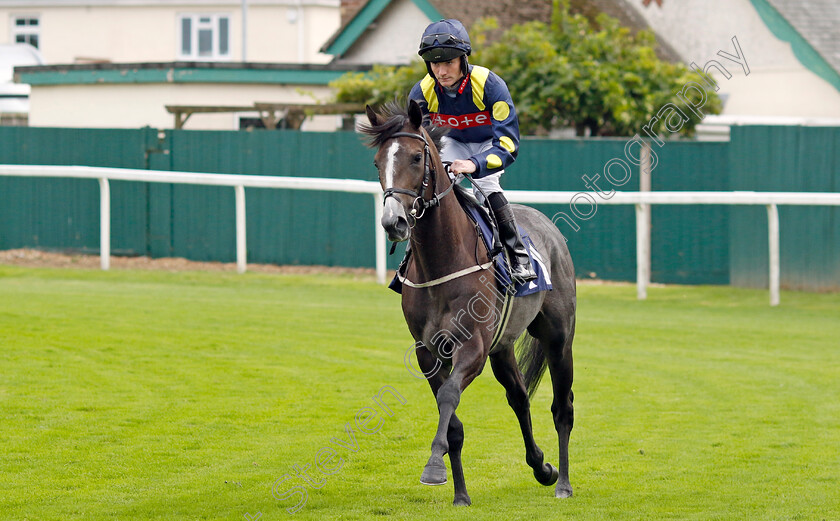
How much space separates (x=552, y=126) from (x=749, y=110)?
4.49 m

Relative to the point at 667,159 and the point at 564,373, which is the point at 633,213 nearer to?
the point at 667,159

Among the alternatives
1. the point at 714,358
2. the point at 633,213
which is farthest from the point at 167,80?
the point at 714,358

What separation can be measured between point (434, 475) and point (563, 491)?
104 cm

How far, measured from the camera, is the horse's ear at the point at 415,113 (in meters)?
5.26

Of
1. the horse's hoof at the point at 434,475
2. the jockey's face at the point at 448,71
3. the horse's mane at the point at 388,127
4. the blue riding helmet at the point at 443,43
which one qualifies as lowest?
the horse's hoof at the point at 434,475

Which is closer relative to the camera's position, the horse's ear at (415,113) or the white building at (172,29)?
the horse's ear at (415,113)

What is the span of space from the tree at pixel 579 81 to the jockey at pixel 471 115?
952 centimetres

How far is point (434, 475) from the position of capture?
5129 millimetres

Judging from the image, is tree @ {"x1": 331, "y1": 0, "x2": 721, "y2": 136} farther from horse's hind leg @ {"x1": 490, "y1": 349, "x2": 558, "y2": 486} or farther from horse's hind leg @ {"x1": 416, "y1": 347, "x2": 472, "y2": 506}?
horse's hind leg @ {"x1": 416, "y1": 347, "x2": 472, "y2": 506}

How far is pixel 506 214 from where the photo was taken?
5984 mm

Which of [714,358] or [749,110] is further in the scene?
[749,110]

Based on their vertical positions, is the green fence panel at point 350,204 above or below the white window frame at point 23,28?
below

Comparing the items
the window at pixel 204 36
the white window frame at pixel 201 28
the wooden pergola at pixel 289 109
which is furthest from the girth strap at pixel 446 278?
the window at pixel 204 36

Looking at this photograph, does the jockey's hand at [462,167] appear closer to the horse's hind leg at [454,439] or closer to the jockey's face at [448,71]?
the jockey's face at [448,71]
